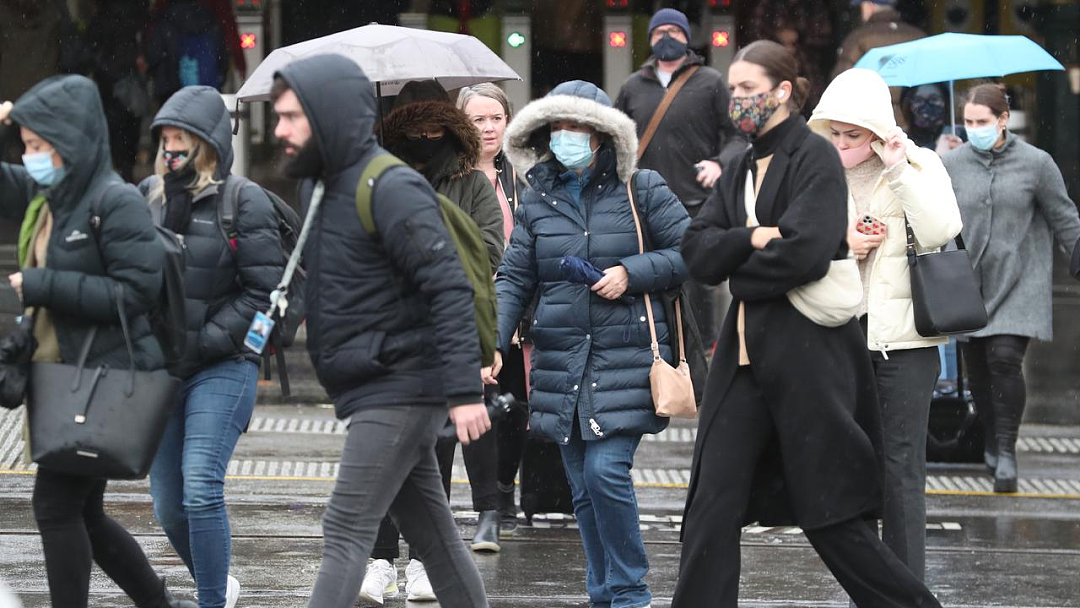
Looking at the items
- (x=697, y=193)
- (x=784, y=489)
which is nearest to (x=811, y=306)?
(x=784, y=489)

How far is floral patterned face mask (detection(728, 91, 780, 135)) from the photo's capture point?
5.49 metres

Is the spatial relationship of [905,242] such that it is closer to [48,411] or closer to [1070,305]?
[48,411]

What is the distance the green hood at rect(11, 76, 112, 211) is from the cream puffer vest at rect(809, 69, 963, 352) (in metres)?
2.42

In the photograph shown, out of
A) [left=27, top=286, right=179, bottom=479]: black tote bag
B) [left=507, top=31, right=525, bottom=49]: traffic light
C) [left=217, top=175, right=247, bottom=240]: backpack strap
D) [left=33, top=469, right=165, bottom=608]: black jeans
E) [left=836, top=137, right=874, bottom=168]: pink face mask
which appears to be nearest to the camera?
[left=27, top=286, right=179, bottom=479]: black tote bag

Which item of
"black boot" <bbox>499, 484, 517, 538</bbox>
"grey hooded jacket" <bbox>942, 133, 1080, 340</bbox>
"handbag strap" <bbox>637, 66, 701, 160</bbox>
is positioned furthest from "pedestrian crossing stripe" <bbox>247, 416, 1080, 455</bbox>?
"black boot" <bbox>499, 484, 517, 538</bbox>

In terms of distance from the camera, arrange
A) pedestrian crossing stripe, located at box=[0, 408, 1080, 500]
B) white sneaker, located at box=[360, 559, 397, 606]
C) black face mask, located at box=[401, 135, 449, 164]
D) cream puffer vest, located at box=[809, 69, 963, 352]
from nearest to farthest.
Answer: cream puffer vest, located at box=[809, 69, 963, 352] → white sneaker, located at box=[360, 559, 397, 606] → black face mask, located at box=[401, 135, 449, 164] → pedestrian crossing stripe, located at box=[0, 408, 1080, 500]

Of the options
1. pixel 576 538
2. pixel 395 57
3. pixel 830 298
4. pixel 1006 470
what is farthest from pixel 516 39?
pixel 830 298

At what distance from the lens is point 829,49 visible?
702 inches

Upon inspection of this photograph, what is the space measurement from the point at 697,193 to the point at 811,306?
532cm

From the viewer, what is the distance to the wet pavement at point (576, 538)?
6863mm

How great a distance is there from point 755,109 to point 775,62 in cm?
16

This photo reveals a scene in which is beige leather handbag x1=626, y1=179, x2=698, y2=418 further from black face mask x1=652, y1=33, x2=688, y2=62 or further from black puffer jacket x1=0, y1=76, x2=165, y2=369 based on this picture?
black face mask x1=652, y1=33, x2=688, y2=62

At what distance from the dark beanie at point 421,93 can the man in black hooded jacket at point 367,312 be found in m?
1.80

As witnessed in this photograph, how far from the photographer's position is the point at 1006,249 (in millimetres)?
9211
